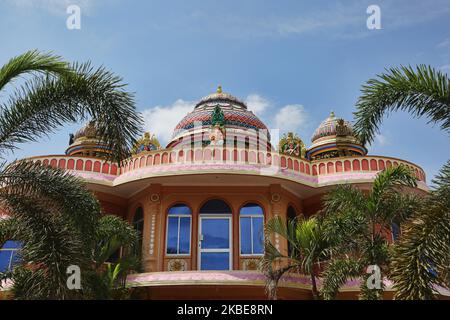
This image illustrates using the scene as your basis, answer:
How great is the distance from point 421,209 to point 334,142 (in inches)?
702

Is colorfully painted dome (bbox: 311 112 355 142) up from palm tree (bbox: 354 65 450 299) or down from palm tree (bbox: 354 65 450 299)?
up

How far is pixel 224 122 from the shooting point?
22.2m

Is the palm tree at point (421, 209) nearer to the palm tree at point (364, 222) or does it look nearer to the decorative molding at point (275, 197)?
the palm tree at point (364, 222)

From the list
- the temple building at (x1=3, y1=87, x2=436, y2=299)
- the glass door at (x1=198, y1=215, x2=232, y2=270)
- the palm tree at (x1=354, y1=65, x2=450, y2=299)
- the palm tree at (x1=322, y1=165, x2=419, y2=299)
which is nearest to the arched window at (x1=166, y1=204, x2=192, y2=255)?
the temple building at (x1=3, y1=87, x2=436, y2=299)

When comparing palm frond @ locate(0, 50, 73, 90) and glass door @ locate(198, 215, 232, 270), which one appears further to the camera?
glass door @ locate(198, 215, 232, 270)

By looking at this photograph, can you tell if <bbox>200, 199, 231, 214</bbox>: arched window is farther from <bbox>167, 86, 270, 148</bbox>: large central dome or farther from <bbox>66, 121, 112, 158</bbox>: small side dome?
<bbox>66, 121, 112, 158</bbox>: small side dome

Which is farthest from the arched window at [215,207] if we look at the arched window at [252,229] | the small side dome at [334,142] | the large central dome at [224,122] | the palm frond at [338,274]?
the small side dome at [334,142]

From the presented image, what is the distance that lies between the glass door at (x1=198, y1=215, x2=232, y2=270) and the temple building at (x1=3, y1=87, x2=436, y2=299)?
1.2 inches

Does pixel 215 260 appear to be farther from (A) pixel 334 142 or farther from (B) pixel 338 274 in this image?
(A) pixel 334 142

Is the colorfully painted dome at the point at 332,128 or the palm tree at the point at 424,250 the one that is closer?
the palm tree at the point at 424,250

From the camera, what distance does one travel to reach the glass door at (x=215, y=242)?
52.8 ft

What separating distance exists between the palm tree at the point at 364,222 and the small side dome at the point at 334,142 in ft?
42.5

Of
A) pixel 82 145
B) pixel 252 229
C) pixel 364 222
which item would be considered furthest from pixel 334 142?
pixel 364 222

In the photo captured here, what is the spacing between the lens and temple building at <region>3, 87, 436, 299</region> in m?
15.2
